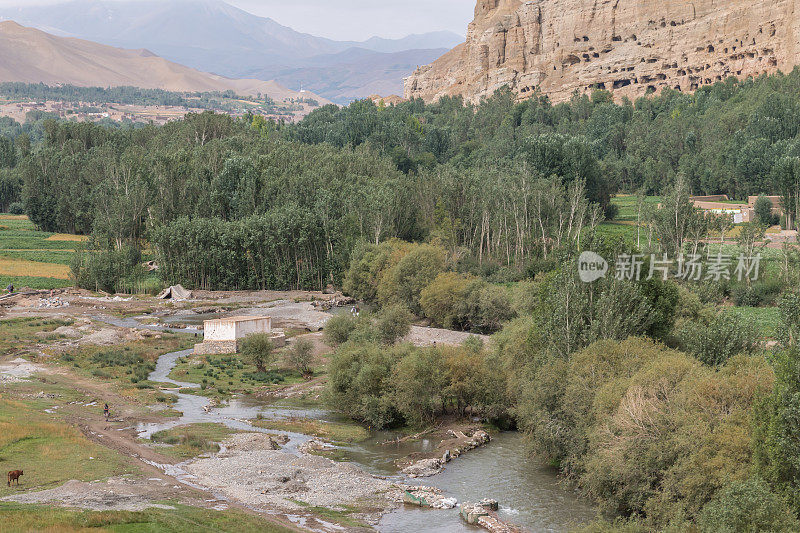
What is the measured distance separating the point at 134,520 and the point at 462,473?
16.8m

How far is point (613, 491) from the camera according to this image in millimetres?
35656

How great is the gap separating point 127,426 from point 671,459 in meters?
29.4

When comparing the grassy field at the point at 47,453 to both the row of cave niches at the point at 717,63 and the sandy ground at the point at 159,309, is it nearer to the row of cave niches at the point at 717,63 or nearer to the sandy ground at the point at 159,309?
the sandy ground at the point at 159,309

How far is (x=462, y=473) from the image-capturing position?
42.1 meters

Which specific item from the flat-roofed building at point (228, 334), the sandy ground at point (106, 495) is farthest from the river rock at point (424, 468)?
the flat-roofed building at point (228, 334)

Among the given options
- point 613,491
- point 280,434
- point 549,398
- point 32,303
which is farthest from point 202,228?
point 613,491

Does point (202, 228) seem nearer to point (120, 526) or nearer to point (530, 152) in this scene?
point (530, 152)

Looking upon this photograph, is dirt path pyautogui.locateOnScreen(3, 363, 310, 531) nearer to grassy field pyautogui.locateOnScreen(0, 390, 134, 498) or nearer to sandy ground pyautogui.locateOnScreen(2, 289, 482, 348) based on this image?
grassy field pyautogui.locateOnScreen(0, 390, 134, 498)

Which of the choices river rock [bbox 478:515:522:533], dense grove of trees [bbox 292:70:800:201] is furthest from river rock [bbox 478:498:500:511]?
dense grove of trees [bbox 292:70:800:201]

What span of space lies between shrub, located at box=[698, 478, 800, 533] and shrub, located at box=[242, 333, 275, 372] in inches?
1567

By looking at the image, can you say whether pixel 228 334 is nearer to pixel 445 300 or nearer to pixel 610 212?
pixel 445 300

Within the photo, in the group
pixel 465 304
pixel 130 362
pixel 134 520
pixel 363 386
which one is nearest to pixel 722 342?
pixel 363 386

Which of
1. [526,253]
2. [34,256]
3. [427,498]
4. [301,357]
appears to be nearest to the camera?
[427,498]

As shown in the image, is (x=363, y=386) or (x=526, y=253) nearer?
(x=363, y=386)
